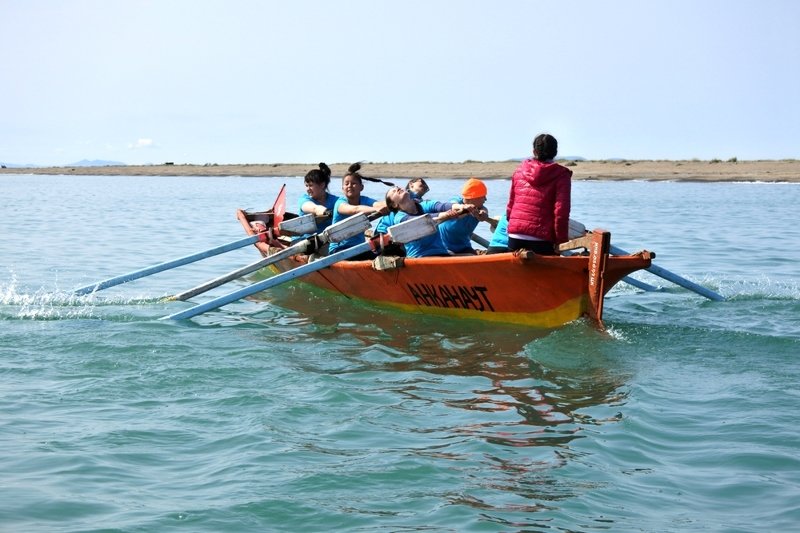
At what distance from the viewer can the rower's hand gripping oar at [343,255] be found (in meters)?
8.90

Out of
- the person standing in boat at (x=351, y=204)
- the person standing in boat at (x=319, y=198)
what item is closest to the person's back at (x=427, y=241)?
the person standing in boat at (x=351, y=204)

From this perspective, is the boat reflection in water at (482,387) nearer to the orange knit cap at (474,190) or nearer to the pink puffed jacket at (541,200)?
the pink puffed jacket at (541,200)

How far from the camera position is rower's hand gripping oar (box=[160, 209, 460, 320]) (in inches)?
350

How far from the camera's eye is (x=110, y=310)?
1059cm

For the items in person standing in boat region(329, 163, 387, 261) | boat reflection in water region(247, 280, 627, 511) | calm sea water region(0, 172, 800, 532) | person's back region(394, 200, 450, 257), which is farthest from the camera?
person standing in boat region(329, 163, 387, 261)

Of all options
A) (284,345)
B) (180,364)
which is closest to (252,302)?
(284,345)

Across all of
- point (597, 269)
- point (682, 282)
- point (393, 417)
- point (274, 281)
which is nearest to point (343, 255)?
point (274, 281)

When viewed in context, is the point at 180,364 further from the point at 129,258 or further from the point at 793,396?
the point at 129,258

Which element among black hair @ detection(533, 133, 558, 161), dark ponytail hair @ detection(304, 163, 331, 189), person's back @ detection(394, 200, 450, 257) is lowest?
person's back @ detection(394, 200, 450, 257)

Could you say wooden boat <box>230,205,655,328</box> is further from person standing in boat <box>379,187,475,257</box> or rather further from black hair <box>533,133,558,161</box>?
black hair <box>533,133,558,161</box>

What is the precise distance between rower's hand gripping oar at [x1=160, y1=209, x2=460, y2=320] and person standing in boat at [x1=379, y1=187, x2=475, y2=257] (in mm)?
314

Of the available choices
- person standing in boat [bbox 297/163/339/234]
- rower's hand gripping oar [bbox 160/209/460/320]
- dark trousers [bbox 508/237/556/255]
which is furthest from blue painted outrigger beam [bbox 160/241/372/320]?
dark trousers [bbox 508/237/556/255]

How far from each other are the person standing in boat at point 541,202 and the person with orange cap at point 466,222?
0.39 m

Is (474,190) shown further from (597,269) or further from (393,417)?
(393,417)
